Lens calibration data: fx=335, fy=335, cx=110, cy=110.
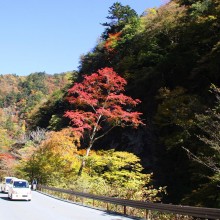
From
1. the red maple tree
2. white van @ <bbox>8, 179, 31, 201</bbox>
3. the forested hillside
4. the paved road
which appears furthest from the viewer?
the red maple tree

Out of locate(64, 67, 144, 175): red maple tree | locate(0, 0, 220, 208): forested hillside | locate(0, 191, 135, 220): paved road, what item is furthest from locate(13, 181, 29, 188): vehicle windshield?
locate(64, 67, 144, 175): red maple tree

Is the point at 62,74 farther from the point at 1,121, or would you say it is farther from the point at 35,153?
the point at 35,153

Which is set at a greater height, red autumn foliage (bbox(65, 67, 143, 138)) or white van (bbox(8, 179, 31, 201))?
red autumn foliage (bbox(65, 67, 143, 138))

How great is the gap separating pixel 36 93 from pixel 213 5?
108 meters

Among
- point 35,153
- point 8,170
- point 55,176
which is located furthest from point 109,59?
point 8,170

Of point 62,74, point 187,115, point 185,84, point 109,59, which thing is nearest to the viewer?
point 187,115

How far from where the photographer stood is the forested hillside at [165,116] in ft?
73.7

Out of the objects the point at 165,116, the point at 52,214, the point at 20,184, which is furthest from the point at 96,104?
the point at 52,214

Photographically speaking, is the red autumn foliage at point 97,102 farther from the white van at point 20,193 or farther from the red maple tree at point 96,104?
the white van at point 20,193

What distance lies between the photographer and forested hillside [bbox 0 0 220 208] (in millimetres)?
22453

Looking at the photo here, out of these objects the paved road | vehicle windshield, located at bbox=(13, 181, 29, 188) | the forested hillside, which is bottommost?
A: the paved road

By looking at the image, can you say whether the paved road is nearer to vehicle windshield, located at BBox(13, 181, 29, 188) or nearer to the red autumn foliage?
vehicle windshield, located at BBox(13, 181, 29, 188)

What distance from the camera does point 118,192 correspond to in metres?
19.8

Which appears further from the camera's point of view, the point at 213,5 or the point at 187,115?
the point at 213,5
